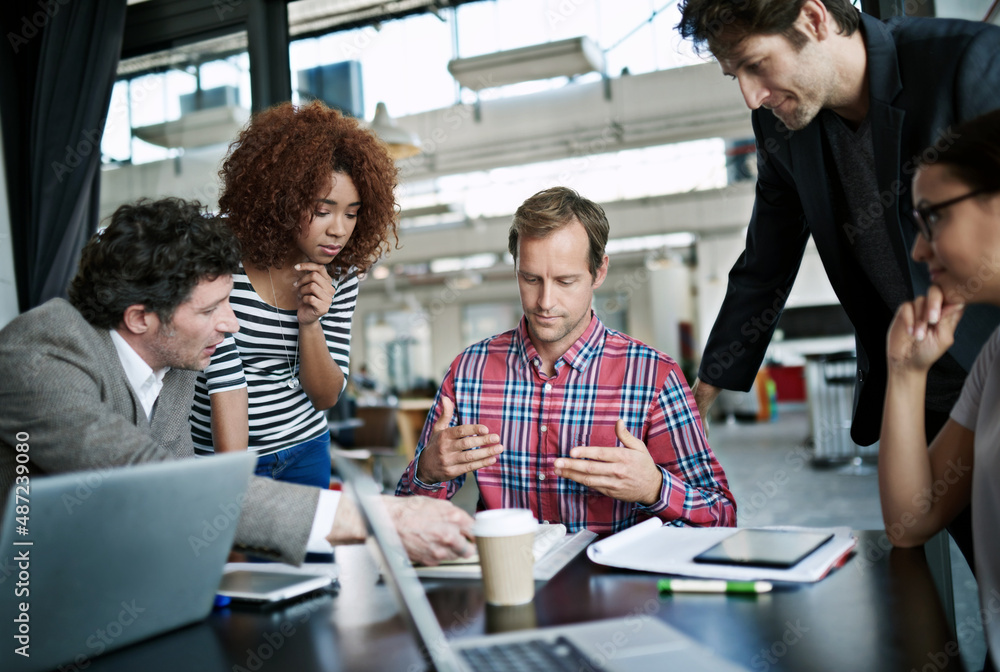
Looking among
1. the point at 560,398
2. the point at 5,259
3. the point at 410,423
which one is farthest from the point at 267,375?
the point at 410,423

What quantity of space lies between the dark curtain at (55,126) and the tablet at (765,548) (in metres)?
2.82

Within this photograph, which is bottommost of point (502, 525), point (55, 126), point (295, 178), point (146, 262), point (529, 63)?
point (502, 525)

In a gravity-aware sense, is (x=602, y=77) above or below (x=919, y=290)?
above

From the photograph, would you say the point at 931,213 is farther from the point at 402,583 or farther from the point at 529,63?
the point at 529,63

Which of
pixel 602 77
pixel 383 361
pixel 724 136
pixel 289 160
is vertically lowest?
pixel 383 361

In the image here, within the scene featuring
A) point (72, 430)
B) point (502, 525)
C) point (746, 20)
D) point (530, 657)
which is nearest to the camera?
point (530, 657)

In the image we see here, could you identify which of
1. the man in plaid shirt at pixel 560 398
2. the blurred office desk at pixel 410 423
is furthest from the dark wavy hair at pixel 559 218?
the blurred office desk at pixel 410 423

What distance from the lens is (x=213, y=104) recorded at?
Answer: 3.29 m

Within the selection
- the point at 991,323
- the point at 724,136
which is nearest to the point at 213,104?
the point at 991,323

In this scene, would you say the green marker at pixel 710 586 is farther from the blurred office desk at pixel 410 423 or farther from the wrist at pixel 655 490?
the blurred office desk at pixel 410 423

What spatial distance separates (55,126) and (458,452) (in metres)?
2.52

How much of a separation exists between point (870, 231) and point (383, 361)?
18.0 metres

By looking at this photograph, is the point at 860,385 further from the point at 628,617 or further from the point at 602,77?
the point at 602,77

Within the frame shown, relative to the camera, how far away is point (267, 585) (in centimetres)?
111
